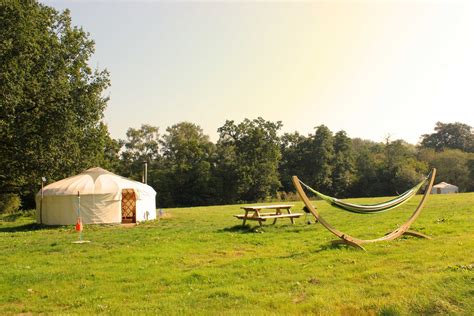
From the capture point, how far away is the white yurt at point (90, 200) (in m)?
18.4

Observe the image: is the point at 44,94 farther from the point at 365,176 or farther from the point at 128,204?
the point at 365,176

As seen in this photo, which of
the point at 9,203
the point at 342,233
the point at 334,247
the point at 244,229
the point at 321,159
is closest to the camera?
the point at 334,247

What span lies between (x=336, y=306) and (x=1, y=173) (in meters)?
20.3

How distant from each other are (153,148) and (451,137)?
1721 inches

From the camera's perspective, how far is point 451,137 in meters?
66.9

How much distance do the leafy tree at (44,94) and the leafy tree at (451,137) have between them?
57920 mm

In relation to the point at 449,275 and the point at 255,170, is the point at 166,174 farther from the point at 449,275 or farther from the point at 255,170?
the point at 449,275

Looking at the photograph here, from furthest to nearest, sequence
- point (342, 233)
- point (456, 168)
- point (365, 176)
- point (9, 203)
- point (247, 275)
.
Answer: point (456, 168), point (365, 176), point (9, 203), point (342, 233), point (247, 275)

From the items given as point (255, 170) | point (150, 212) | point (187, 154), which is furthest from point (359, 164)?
point (150, 212)

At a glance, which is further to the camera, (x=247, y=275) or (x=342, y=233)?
(x=342, y=233)

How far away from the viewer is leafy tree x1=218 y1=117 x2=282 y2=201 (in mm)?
45562

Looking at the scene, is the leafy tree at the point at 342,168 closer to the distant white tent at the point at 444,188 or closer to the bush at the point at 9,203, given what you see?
the distant white tent at the point at 444,188

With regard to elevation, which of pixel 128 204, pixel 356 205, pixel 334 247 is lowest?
pixel 334 247

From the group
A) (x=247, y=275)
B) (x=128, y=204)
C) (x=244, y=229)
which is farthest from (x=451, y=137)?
(x=247, y=275)
